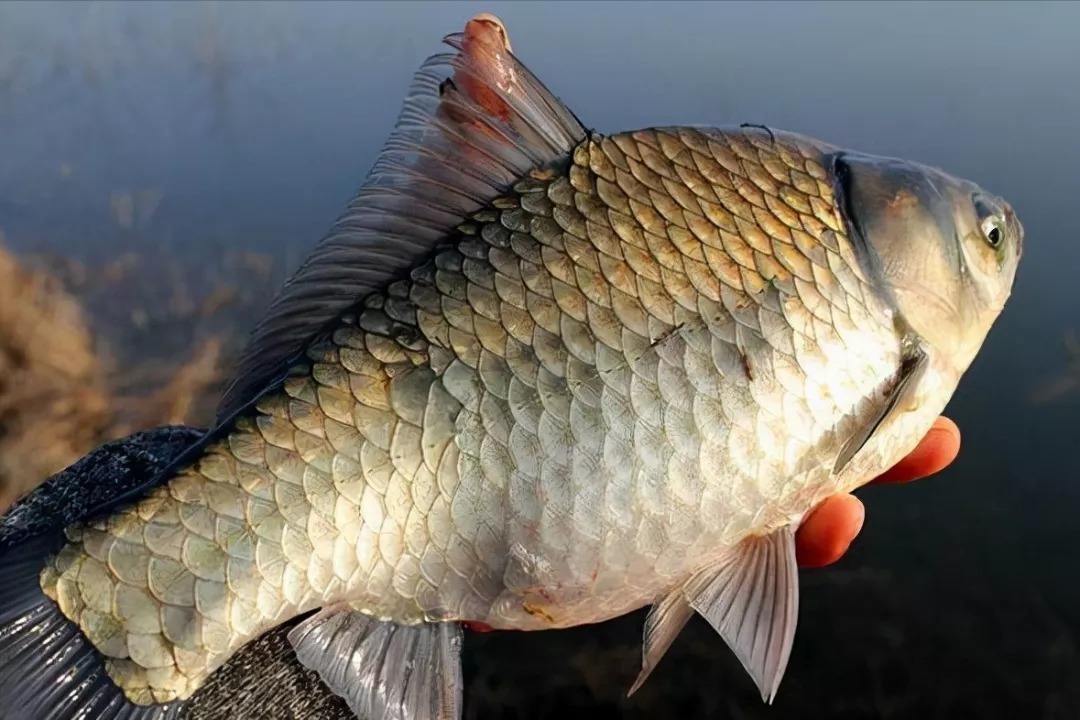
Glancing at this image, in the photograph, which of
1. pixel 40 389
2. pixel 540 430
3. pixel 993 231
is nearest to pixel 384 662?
pixel 540 430

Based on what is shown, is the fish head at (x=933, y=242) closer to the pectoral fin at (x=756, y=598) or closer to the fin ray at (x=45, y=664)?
the pectoral fin at (x=756, y=598)

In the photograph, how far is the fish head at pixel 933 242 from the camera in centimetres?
157

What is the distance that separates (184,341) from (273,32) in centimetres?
876

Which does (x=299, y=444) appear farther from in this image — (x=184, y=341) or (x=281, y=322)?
(x=184, y=341)

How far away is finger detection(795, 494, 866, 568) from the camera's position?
187cm

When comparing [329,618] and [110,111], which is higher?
[110,111]

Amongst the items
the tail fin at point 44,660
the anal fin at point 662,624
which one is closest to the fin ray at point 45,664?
the tail fin at point 44,660

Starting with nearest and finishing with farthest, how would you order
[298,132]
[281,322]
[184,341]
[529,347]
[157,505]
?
[157,505]
[529,347]
[281,322]
[184,341]
[298,132]

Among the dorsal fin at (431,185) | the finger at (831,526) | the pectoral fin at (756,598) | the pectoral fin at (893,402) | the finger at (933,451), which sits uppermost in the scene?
the dorsal fin at (431,185)

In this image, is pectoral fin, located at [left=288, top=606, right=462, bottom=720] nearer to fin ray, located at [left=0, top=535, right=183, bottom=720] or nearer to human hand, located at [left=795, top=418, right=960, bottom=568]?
fin ray, located at [left=0, top=535, right=183, bottom=720]

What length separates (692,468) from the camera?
1421 millimetres

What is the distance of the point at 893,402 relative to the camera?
59.7 inches

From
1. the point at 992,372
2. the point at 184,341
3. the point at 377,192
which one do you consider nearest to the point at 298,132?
the point at 184,341

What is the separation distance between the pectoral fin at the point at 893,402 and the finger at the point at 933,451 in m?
0.55
